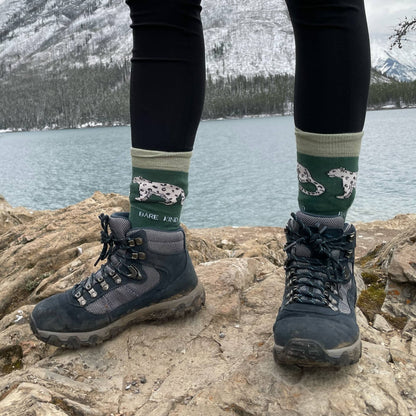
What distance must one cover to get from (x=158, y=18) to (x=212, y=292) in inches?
43.1

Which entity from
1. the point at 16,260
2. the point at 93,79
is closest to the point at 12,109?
the point at 93,79

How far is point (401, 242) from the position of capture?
2.35 m

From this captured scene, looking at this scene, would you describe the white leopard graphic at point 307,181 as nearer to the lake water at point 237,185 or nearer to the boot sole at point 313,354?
the boot sole at point 313,354

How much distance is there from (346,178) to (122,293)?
2.82 ft

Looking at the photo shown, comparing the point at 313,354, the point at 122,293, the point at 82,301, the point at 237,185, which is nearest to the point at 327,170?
the point at 313,354

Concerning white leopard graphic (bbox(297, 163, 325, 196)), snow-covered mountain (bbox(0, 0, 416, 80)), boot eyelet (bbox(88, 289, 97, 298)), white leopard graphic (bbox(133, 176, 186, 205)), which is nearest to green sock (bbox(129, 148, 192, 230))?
white leopard graphic (bbox(133, 176, 186, 205))

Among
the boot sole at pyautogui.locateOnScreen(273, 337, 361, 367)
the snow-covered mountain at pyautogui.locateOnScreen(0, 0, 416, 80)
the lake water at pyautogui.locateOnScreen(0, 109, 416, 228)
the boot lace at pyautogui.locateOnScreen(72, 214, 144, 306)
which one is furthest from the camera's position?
the snow-covered mountain at pyautogui.locateOnScreen(0, 0, 416, 80)

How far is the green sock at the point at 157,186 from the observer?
4.88 feet

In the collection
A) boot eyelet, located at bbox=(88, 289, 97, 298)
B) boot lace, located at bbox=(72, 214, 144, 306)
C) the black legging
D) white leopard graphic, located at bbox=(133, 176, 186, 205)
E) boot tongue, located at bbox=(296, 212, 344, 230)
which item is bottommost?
boot eyelet, located at bbox=(88, 289, 97, 298)

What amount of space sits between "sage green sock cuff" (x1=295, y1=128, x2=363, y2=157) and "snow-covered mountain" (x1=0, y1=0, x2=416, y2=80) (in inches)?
4502

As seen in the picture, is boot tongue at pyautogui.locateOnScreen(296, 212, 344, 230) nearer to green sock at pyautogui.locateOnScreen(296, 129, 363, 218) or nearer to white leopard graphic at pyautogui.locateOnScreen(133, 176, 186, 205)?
green sock at pyautogui.locateOnScreen(296, 129, 363, 218)

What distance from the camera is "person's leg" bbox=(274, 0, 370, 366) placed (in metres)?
1.22

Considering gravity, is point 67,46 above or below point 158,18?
above

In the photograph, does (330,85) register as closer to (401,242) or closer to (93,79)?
(401,242)
